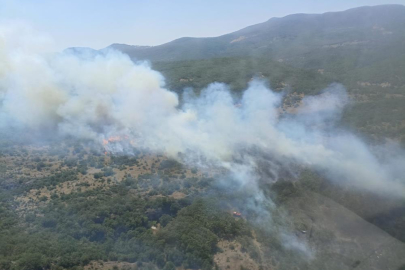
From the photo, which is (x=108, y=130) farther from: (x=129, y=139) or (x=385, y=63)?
(x=385, y=63)

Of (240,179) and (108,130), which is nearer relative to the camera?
(240,179)

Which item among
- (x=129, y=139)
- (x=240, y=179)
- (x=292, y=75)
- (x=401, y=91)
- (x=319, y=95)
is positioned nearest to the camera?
(x=240, y=179)

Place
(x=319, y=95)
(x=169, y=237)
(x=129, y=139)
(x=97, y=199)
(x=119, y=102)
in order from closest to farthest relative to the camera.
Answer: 1. (x=169, y=237)
2. (x=97, y=199)
3. (x=129, y=139)
4. (x=119, y=102)
5. (x=319, y=95)

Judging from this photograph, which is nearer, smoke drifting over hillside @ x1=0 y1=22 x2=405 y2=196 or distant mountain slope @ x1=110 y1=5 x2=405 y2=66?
smoke drifting over hillside @ x1=0 y1=22 x2=405 y2=196

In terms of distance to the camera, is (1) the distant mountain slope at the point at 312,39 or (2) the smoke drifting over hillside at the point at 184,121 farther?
(1) the distant mountain slope at the point at 312,39

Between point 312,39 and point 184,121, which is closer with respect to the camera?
point 184,121

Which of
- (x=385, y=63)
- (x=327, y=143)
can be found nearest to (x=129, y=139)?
(x=327, y=143)

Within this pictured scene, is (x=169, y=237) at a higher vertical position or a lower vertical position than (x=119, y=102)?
lower
